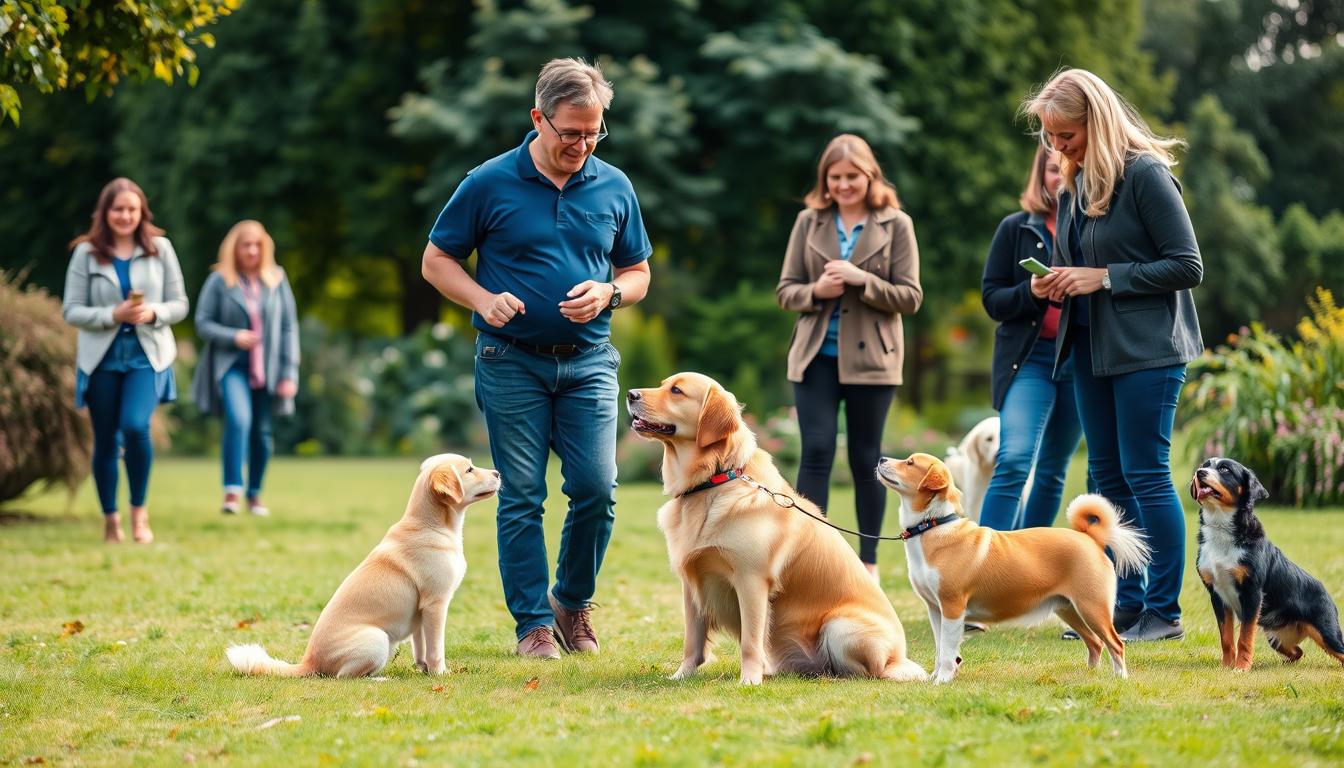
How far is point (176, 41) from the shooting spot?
22.2 feet

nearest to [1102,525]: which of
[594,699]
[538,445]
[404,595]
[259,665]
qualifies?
[594,699]

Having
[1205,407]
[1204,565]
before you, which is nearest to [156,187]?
[1205,407]

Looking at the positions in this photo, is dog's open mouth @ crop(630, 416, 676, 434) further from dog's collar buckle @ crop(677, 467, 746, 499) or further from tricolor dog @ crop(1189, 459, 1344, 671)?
tricolor dog @ crop(1189, 459, 1344, 671)

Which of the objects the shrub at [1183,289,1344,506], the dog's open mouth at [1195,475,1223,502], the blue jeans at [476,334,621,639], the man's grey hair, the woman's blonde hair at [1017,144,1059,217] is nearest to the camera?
the dog's open mouth at [1195,475,1223,502]

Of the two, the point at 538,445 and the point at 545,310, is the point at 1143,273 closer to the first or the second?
the point at 545,310

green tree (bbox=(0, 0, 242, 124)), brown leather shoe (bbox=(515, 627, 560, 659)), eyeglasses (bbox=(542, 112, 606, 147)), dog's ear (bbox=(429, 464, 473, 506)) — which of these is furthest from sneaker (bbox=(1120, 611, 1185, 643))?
green tree (bbox=(0, 0, 242, 124))

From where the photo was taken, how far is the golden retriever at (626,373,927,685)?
5.29 metres

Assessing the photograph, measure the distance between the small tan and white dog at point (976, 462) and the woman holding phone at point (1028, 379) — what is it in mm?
562

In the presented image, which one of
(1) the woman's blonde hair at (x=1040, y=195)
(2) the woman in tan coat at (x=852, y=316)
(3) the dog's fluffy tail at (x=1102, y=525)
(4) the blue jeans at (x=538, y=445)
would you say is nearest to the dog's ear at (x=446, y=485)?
(4) the blue jeans at (x=538, y=445)

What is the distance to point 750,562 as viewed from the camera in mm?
5285

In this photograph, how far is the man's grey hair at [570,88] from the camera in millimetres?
5777

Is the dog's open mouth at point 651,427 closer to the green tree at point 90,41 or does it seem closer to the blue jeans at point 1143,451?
the blue jeans at point 1143,451

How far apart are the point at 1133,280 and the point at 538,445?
8.79 ft

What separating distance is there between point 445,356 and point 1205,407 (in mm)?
14064
